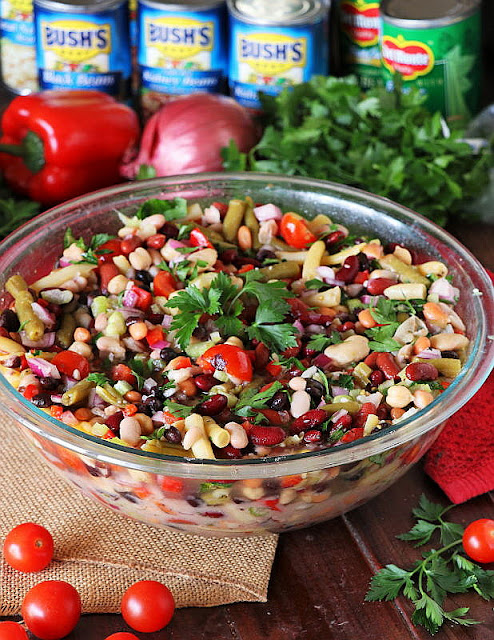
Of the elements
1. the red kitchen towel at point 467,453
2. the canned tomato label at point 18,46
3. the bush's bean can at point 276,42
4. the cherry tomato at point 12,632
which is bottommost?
the red kitchen towel at point 467,453

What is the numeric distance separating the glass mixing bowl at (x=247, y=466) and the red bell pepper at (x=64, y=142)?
0.78m

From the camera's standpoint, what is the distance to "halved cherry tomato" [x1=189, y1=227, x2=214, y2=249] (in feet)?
6.58

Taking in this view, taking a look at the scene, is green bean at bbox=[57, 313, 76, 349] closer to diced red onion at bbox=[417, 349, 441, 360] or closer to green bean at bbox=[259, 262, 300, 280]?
green bean at bbox=[259, 262, 300, 280]

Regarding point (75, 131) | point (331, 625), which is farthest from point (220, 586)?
point (75, 131)

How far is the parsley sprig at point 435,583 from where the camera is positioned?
63.2 inches

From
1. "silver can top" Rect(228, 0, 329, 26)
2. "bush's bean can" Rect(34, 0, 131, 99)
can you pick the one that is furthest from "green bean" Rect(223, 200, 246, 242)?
"bush's bean can" Rect(34, 0, 131, 99)

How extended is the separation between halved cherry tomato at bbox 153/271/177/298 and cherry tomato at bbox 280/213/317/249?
0.94 ft


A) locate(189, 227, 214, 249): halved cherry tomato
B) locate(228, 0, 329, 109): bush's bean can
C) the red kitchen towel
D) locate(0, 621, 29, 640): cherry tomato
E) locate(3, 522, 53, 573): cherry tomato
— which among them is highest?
locate(228, 0, 329, 109): bush's bean can

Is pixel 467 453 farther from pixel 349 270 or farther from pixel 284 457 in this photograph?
pixel 284 457

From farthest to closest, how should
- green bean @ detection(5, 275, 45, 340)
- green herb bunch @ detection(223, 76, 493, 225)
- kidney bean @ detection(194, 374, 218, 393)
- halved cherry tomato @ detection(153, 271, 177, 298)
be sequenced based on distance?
green herb bunch @ detection(223, 76, 493, 225), halved cherry tomato @ detection(153, 271, 177, 298), green bean @ detection(5, 275, 45, 340), kidney bean @ detection(194, 374, 218, 393)

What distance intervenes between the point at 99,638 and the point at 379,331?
2.46ft

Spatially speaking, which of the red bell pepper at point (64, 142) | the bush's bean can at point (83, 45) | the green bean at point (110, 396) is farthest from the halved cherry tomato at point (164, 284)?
the bush's bean can at point (83, 45)

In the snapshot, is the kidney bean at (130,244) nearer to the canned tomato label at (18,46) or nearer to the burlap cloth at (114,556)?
the burlap cloth at (114,556)

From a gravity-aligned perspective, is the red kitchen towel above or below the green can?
below
